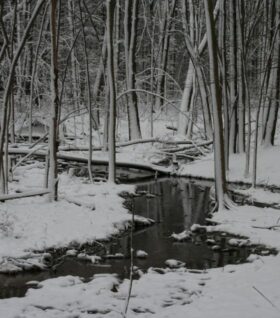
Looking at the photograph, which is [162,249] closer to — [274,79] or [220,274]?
[220,274]

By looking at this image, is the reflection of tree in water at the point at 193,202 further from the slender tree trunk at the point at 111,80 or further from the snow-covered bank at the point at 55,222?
the slender tree trunk at the point at 111,80

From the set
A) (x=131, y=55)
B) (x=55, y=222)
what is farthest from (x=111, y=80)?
(x=131, y=55)

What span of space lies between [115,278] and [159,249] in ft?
6.26

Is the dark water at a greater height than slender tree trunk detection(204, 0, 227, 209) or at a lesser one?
lesser

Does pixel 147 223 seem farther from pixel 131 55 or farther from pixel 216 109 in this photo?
pixel 131 55

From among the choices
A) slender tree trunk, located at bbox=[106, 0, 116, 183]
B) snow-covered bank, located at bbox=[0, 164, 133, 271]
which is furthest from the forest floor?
slender tree trunk, located at bbox=[106, 0, 116, 183]

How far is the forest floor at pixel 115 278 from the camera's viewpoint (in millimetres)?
5625

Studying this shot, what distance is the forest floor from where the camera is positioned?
5.62 meters

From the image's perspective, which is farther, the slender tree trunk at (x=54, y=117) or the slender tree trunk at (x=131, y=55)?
the slender tree trunk at (x=131, y=55)

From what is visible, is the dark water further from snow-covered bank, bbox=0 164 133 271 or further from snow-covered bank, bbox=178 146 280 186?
snow-covered bank, bbox=178 146 280 186

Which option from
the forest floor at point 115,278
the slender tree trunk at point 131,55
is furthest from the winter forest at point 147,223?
the slender tree trunk at point 131,55

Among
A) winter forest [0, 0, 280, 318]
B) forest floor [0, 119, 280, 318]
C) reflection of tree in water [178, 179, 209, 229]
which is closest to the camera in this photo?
forest floor [0, 119, 280, 318]

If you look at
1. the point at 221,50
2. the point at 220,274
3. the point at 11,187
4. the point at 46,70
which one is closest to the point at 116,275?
the point at 220,274

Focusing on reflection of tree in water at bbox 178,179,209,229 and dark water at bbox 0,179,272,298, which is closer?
dark water at bbox 0,179,272,298
